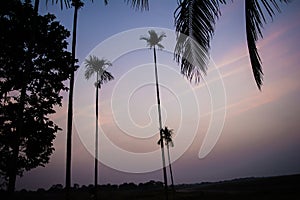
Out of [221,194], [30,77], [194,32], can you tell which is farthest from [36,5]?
[221,194]

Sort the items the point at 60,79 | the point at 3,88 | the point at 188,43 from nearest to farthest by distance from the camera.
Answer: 1. the point at 188,43
2. the point at 3,88
3. the point at 60,79

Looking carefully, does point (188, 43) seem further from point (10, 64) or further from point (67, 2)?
point (10, 64)

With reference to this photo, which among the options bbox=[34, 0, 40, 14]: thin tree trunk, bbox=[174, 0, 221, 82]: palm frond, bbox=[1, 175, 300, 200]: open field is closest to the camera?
bbox=[174, 0, 221, 82]: palm frond

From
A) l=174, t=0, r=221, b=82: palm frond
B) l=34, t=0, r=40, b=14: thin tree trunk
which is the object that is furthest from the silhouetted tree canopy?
l=174, t=0, r=221, b=82: palm frond

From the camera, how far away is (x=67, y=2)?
537 cm

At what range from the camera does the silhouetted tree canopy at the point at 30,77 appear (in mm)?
12277

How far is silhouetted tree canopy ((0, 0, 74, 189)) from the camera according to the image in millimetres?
12277

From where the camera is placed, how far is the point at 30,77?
13.2m

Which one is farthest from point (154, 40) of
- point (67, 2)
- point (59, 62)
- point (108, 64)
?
point (67, 2)

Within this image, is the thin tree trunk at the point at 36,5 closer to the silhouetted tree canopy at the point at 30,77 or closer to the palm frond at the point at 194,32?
the silhouetted tree canopy at the point at 30,77

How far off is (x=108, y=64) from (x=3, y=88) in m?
18.8

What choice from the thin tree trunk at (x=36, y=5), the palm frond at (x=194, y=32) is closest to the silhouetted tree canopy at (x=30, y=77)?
the thin tree trunk at (x=36, y=5)

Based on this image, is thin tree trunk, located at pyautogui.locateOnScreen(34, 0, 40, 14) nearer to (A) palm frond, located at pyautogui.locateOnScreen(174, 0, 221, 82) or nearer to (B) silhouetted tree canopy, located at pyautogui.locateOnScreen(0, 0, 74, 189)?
(B) silhouetted tree canopy, located at pyautogui.locateOnScreen(0, 0, 74, 189)

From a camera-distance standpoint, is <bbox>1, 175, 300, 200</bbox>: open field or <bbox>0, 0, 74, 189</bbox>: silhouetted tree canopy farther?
<bbox>1, 175, 300, 200</bbox>: open field
